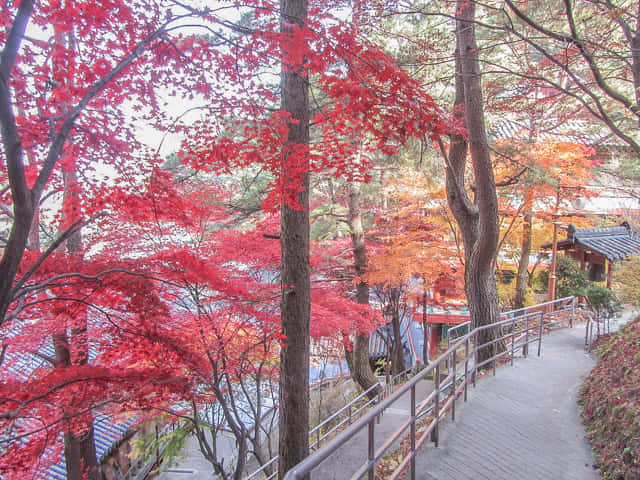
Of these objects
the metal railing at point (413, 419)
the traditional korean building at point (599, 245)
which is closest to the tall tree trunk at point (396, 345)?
the metal railing at point (413, 419)

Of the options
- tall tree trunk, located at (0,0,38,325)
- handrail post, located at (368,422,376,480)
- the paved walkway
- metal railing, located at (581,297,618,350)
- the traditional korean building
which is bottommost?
metal railing, located at (581,297,618,350)

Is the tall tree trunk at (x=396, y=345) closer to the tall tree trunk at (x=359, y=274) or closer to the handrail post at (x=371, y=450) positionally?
the tall tree trunk at (x=359, y=274)

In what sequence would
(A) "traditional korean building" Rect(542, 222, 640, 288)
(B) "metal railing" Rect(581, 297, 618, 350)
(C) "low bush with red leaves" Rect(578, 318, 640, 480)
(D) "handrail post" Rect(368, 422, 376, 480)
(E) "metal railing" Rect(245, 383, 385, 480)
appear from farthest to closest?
(A) "traditional korean building" Rect(542, 222, 640, 288) < (B) "metal railing" Rect(581, 297, 618, 350) < (E) "metal railing" Rect(245, 383, 385, 480) < (C) "low bush with red leaves" Rect(578, 318, 640, 480) < (D) "handrail post" Rect(368, 422, 376, 480)

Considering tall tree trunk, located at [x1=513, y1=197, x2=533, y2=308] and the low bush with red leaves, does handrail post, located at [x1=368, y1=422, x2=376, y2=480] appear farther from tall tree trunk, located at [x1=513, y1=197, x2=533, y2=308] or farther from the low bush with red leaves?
tall tree trunk, located at [x1=513, y1=197, x2=533, y2=308]

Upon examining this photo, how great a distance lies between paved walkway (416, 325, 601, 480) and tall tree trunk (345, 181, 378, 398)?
4897 millimetres

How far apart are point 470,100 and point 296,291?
4968 millimetres

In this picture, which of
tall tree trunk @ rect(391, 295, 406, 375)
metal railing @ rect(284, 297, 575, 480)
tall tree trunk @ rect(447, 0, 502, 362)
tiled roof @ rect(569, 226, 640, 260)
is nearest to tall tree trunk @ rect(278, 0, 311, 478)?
metal railing @ rect(284, 297, 575, 480)

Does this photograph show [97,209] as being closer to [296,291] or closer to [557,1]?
[296,291]

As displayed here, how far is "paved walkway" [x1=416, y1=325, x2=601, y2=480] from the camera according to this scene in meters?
3.72

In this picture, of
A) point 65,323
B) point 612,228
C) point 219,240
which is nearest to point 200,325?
point 65,323

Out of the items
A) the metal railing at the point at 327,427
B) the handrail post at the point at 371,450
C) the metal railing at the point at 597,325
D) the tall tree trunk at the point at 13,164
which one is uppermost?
the tall tree trunk at the point at 13,164

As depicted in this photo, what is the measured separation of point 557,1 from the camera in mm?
7039

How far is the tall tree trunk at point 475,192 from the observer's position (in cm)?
666

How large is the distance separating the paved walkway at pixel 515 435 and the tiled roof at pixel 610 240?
315 inches
